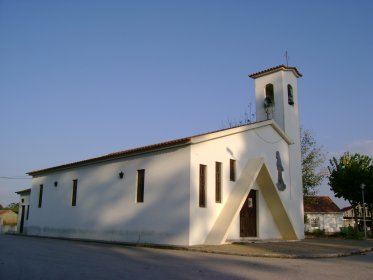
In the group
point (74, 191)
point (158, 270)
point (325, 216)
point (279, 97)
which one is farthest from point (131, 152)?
point (325, 216)

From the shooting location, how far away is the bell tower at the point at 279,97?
22484 millimetres

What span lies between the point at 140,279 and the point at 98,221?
13.8 metres

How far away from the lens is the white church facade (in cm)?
1608

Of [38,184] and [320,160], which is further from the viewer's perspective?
[320,160]

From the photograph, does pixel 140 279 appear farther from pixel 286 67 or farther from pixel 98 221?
pixel 286 67

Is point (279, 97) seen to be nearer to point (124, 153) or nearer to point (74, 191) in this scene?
point (124, 153)

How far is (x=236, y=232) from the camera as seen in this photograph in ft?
59.7

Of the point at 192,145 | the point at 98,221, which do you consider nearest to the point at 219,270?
the point at 192,145

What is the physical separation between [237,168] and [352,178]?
19.8 metres

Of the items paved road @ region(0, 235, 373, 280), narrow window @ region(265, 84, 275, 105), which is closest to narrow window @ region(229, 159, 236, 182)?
narrow window @ region(265, 84, 275, 105)

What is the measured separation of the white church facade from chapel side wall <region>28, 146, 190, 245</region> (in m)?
0.04

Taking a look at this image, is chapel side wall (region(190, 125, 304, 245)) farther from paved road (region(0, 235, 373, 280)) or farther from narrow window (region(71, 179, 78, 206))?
narrow window (region(71, 179, 78, 206))

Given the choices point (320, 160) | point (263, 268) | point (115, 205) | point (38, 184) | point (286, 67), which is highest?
point (286, 67)

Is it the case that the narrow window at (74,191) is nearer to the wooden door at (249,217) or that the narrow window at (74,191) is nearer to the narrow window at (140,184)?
the narrow window at (140,184)
